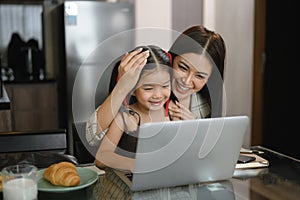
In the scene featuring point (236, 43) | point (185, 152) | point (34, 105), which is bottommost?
point (34, 105)

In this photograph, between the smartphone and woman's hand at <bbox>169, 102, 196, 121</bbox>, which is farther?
the smartphone

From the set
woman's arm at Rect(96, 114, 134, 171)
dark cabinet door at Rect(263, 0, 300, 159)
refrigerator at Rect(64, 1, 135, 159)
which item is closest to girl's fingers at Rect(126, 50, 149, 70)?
woman's arm at Rect(96, 114, 134, 171)

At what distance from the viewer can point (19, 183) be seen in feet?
3.56

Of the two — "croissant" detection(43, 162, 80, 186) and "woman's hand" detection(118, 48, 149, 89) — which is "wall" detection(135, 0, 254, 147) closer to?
"woman's hand" detection(118, 48, 149, 89)

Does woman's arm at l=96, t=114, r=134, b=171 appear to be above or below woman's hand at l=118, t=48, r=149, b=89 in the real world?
below

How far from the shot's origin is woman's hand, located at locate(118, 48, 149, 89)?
4.00 feet

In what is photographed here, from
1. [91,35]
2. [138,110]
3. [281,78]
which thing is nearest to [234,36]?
[281,78]

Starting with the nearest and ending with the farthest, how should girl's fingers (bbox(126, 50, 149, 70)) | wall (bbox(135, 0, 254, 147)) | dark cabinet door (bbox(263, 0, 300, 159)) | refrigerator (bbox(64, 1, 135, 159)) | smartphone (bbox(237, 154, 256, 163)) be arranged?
girl's fingers (bbox(126, 50, 149, 70)), smartphone (bbox(237, 154, 256, 163)), dark cabinet door (bbox(263, 0, 300, 159)), refrigerator (bbox(64, 1, 135, 159)), wall (bbox(135, 0, 254, 147))

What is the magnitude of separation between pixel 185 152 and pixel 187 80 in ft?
0.98

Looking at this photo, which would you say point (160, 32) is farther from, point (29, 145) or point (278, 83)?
point (278, 83)

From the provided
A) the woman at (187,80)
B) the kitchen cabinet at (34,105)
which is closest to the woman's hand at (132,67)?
the woman at (187,80)

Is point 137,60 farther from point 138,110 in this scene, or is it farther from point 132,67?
point 138,110

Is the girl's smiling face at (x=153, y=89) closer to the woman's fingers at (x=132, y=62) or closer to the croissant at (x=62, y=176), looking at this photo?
the woman's fingers at (x=132, y=62)

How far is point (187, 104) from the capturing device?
4.77ft
